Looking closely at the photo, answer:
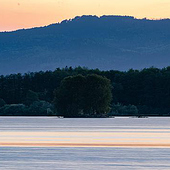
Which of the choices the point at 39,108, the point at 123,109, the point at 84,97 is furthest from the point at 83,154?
the point at 39,108

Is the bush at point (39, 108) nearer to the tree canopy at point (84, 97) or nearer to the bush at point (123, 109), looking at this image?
the bush at point (123, 109)

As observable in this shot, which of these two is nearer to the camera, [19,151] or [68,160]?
[68,160]

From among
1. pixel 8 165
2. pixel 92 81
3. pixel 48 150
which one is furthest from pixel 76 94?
pixel 8 165

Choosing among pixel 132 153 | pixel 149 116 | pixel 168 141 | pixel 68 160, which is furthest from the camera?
pixel 149 116

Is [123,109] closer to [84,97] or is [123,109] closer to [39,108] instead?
[39,108]

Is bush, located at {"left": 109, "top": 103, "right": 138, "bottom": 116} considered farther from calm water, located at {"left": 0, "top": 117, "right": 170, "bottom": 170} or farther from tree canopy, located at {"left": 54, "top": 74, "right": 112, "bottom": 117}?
calm water, located at {"left": 0, "top": 117, "right": 170, "bottom": 170}

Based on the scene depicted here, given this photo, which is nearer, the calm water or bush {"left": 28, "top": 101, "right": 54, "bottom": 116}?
the calm water

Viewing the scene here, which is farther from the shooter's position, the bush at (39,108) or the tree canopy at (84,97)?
the bush at (39,108)

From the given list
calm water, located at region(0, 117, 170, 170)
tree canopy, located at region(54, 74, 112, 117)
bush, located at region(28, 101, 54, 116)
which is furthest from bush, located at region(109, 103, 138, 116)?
calm water, located at region(0, 117, 170, 170)

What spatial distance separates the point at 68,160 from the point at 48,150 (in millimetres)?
8194

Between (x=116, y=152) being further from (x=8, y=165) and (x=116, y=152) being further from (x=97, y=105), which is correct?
(x=97, y=105)

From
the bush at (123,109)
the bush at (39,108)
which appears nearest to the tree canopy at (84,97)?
the bush at (123,109)

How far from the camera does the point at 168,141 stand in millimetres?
66625

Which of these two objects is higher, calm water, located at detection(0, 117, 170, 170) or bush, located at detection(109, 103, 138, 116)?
bush, located at detection(109, 103, 138, 116)
